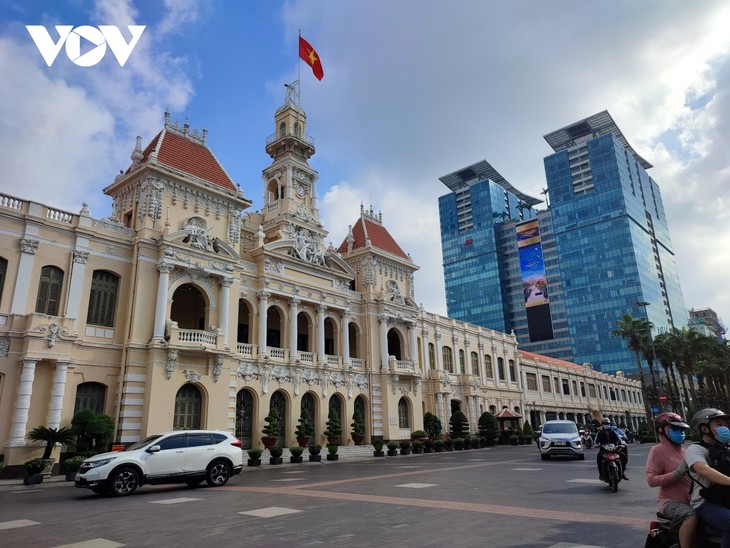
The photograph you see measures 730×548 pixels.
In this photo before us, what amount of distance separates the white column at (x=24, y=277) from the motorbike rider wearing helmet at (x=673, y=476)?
82.0ft

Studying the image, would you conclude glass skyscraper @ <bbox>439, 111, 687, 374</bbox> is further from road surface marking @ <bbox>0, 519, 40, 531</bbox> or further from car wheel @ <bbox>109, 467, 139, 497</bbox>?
road surface marking @ <bbox>0, 519, 40, 531</bbox>

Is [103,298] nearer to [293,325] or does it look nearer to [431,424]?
[293,325]

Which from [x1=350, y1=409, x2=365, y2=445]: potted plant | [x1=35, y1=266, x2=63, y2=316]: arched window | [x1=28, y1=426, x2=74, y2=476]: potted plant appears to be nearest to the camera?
[x1=28, y1=426, x2=74, y2=476]: potted plant

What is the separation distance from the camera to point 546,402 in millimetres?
60625

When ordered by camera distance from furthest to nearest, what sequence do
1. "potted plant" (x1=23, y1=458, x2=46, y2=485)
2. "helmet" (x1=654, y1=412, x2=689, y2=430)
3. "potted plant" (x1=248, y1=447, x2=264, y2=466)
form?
1. "potted plant" (x1=248, y1=447, x2=264, y2=466)
2. "potted plant" (x1=23, y1=458, x2=46, y2=485)
3. "helmet" (x1=654, y1=412, x2=689, y2=430)

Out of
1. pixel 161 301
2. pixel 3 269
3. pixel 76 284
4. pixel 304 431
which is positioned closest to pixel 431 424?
pixel 304 431

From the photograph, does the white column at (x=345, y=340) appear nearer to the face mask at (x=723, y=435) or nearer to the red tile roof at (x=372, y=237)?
the red tile roof at (x=372, y=237)

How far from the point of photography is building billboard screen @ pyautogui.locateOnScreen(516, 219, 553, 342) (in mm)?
122250

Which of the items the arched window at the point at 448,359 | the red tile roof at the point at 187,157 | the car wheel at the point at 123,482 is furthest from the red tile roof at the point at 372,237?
the car wheel at the point at 123,482

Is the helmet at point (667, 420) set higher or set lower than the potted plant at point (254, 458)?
higher

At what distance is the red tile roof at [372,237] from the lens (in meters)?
44.5

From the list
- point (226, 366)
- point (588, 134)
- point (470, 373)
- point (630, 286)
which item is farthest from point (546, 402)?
point (588, 134)

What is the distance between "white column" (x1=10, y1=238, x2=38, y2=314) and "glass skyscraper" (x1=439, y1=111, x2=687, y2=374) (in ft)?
350

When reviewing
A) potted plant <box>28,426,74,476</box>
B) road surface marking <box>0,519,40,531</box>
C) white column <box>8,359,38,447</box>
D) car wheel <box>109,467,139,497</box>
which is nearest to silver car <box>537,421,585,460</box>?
car wheel <box>109,467,139,497</box>
